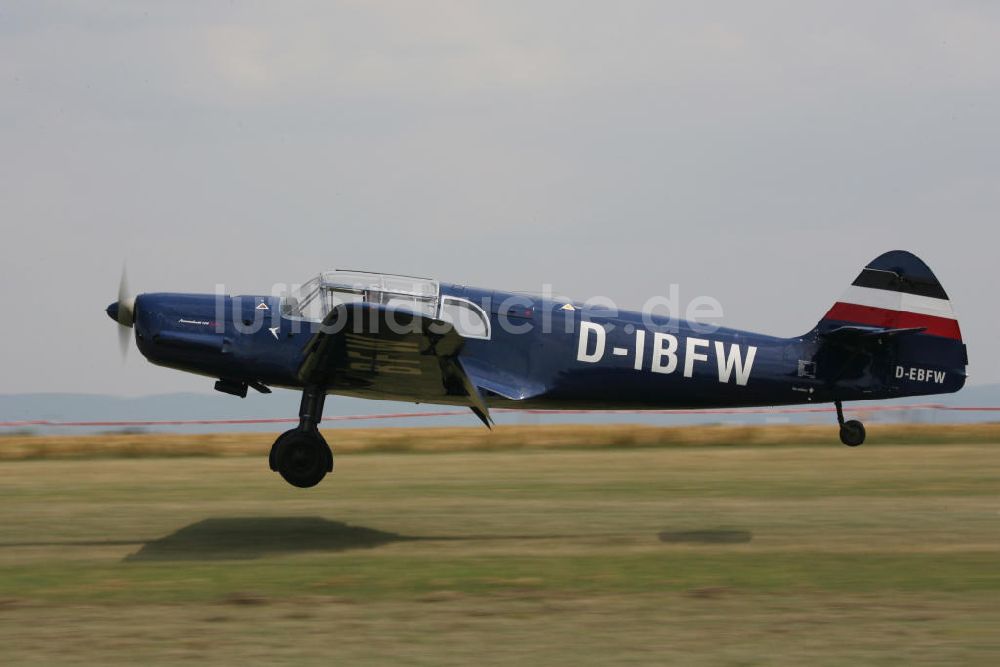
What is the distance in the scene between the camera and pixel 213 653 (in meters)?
6.08

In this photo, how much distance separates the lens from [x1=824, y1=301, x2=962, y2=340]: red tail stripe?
11.2 meters

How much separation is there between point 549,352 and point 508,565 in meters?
2.82

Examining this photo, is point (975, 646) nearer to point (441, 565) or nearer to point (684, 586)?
point (684, 586)

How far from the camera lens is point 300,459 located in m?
9.60

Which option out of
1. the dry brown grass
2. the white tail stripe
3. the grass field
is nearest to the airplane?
the white tail stripe

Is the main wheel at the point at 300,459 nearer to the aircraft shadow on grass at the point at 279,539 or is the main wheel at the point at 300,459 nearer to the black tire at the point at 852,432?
the aircraft shadow on grass at the point at 279,539

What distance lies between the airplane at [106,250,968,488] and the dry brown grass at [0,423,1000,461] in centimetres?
697

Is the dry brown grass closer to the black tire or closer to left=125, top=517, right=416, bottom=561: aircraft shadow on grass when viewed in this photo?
left=125, top=517, right=416, bottom=561: aircraft shadow on grass

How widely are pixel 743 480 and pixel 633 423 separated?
5848mm

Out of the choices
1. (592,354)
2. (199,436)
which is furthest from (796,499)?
(199,436)

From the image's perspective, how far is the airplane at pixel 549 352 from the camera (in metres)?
10.1

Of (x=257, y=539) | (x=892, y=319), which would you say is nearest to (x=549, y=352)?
(x=257, y=539)

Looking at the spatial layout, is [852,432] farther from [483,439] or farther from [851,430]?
[483,439]

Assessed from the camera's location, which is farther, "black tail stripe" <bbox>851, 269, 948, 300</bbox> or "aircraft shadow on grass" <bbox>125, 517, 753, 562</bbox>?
"black tail stripe" <bbox>851, 269, 948, 300</bbox>
